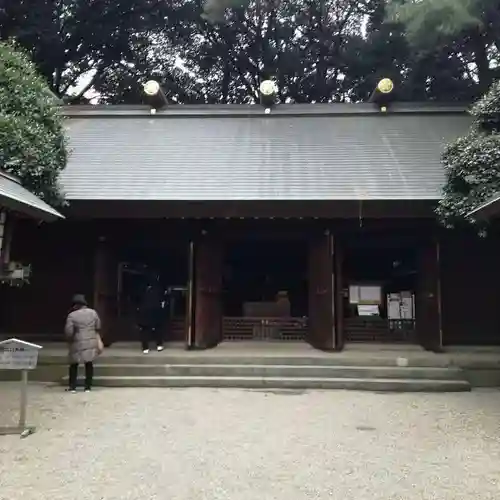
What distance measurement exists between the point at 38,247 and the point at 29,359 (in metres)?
5.46

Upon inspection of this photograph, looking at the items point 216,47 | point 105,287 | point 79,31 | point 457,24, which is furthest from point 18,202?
point 216,47

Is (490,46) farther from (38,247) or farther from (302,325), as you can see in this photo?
(38,247)

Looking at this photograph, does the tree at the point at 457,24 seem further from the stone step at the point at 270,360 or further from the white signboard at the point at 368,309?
the stone step at the point at 270,360

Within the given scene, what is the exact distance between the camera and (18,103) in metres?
8.05

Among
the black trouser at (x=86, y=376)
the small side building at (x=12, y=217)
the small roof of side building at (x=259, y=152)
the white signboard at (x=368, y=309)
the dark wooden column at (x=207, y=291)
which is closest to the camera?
the small side building at (x=12, y=217)

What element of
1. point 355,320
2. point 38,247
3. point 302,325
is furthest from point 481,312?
point 38,247

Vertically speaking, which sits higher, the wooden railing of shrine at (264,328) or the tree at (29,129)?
the tree at (29,129)

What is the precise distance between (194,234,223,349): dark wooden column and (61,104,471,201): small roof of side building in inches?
42.3

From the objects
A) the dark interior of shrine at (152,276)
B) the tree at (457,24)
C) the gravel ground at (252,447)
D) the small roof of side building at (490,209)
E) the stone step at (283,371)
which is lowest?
the gravel ground at (252,447)

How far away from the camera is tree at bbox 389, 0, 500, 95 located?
1048 cm

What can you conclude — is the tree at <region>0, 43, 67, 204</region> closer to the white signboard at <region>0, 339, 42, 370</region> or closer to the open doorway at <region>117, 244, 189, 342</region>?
the open doorway at <region>117, 244, 189, 342</region>

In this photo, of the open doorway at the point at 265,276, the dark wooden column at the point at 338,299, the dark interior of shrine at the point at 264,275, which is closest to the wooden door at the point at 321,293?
the dark wooden column at the point at 338,299

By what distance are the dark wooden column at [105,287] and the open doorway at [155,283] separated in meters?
0.35

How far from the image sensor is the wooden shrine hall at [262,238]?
9.12 m
